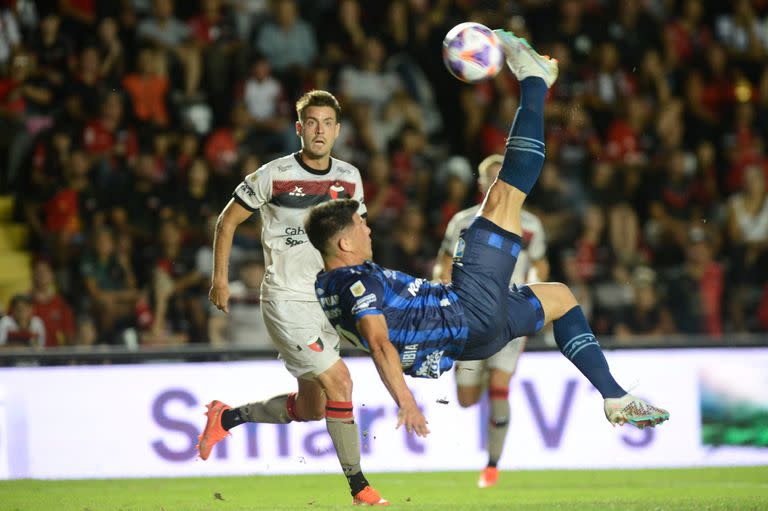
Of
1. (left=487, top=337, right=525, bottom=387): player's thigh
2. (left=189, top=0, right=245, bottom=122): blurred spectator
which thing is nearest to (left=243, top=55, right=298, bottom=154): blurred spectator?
(left=189, top=0, right=245, bottom=122): blurred spectator

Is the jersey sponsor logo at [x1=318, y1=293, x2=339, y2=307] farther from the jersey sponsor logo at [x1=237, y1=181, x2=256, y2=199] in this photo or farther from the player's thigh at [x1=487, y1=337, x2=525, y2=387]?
the player's thigh at [x1=487, y1=337, x2=525, y2=387]

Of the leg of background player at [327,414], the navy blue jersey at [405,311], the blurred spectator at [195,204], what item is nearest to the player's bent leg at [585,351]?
the navy blue jersey at [405,311]

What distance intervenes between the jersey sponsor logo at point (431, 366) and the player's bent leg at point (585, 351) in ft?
2.34

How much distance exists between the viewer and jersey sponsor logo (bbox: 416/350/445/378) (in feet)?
23.8

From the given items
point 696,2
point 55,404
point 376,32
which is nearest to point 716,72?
point 696,2

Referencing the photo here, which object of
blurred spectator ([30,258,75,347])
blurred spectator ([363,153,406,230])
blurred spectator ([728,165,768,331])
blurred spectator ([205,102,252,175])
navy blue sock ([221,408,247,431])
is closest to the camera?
navy blue sock ([221,408,247,431])

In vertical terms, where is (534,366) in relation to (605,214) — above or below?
below

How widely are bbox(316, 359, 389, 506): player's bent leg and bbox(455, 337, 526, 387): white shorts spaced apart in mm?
2282

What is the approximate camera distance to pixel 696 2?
17344 mm

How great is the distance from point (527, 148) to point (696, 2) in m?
10.9

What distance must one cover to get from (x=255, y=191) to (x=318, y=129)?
575 millimetres

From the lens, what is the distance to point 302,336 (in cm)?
827

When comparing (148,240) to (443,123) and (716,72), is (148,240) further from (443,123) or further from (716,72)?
(716,72)

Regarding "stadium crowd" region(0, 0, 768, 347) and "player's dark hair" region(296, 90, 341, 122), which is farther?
"stadium crowd" region(0, 0, 768, 347)
